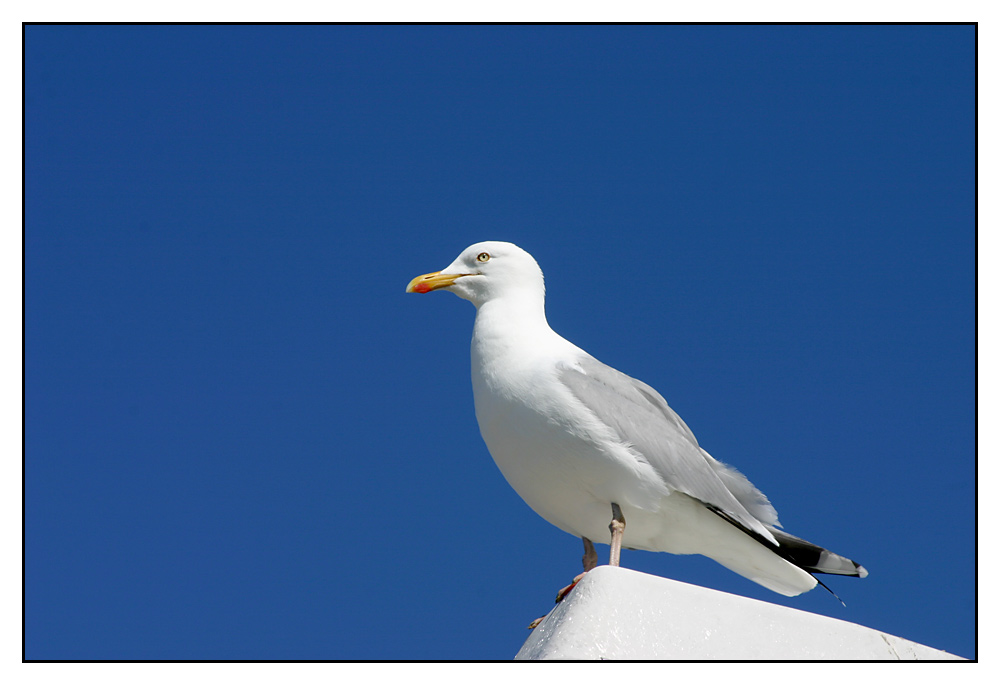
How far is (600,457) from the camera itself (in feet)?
21.7

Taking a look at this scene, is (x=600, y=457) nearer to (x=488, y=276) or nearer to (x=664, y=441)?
(x=664, y=441)

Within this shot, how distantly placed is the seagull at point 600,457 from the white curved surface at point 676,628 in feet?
5.04

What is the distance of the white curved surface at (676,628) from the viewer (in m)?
4.70

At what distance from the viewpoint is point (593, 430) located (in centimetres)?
661

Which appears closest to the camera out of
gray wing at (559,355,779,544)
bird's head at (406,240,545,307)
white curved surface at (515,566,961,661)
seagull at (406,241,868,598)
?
white curved surface at (515,566,961,661)

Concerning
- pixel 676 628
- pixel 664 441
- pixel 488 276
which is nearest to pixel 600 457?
pixel 664 441

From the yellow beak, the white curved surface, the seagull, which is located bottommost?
the white curved surface

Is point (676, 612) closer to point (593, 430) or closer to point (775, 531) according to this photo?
point (593, 430)

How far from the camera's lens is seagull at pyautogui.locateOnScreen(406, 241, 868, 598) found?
6641mm

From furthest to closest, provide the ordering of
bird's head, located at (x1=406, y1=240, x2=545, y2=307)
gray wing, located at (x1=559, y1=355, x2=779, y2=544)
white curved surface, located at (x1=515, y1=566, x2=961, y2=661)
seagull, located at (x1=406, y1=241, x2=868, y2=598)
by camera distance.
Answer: bird's head, located at (x1=406, y1=240, x2=545, y2=307), gray wing, located at (x1=559, y1=355, x2=779, y2=544), seagull, located at (x1=406, y1=241, x2=868, y2=598), white curved surface, located at (x1=515, y1=566, x2=961, y2=661)

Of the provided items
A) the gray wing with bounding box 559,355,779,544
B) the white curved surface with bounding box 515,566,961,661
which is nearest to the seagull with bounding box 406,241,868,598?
the gray wing with bounding box 559,355,779,544

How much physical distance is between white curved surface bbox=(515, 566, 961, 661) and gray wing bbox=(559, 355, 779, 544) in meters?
1.81

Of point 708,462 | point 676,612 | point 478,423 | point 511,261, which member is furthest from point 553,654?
point 511,261

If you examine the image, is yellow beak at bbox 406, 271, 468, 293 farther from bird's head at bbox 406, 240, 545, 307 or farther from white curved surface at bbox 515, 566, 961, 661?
white curved surface at bbox 515, 566, 961, 661
